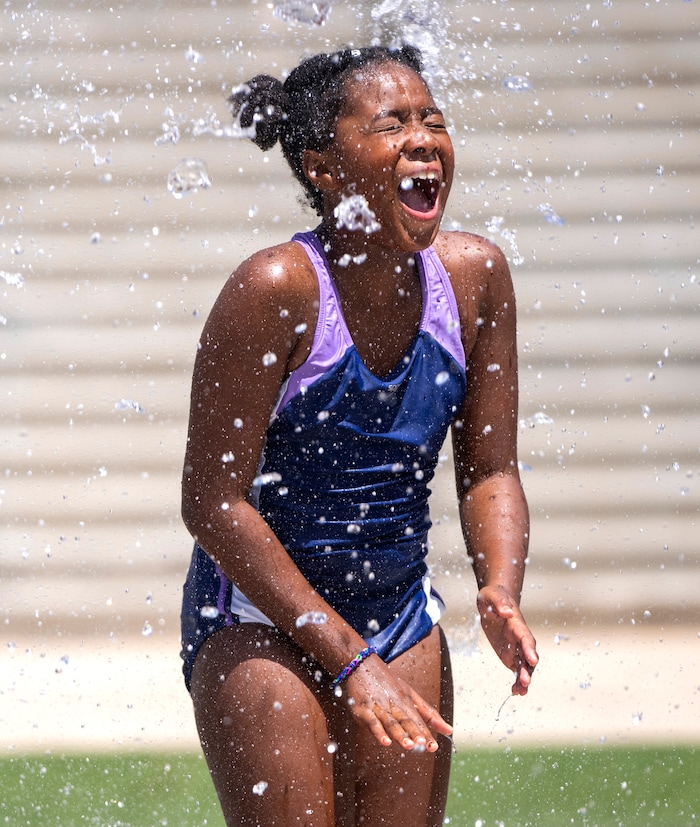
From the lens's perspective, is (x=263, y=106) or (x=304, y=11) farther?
(x=304, y=11)

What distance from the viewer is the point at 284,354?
2055 millimetres

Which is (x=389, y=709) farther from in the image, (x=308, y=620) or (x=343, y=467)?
(x=343, y=467)

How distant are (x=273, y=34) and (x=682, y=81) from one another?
66.4 inches

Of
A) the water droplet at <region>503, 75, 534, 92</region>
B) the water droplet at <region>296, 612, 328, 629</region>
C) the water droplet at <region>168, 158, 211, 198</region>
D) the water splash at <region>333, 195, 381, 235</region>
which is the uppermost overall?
the water droplet at <region>503, 75, 534, 92</region>

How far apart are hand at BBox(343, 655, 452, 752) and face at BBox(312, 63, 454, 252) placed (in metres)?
0.70

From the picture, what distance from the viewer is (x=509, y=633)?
207 centimetres

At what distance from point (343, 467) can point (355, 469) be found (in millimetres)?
21

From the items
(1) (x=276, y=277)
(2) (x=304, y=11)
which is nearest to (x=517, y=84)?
(2) (x=304, y=11)

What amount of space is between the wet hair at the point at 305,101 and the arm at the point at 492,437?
0.35m

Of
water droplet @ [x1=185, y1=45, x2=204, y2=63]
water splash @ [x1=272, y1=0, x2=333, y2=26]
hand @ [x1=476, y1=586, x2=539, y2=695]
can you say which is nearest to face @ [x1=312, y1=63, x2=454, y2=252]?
hand @ [x1=476, y1=586, x2=539, y2=695]

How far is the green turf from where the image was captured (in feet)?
11.5

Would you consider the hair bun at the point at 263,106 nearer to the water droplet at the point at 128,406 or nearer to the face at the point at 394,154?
the face at the point at 394,154

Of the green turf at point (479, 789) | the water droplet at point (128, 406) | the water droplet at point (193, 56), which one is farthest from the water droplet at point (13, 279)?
the green turf at point (479, 789)

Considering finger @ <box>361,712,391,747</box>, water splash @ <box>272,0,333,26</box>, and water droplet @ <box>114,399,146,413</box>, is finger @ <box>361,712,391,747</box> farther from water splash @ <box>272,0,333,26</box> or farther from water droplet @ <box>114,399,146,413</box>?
water droplet @ <box>114,399,146,413</box>
